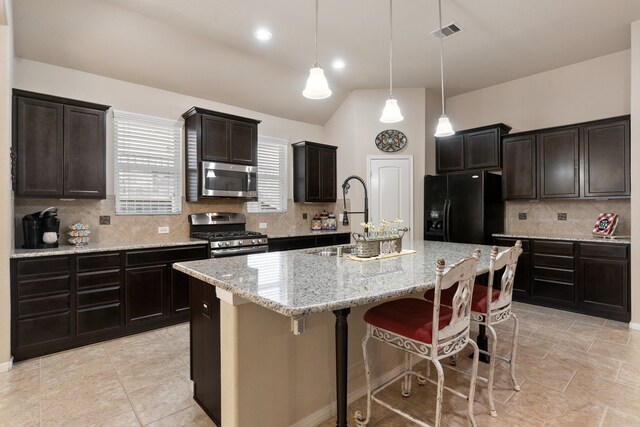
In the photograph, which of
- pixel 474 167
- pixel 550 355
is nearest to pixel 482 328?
pixel 550 355

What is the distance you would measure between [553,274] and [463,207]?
1385mm

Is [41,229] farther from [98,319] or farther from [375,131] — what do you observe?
[375,131]

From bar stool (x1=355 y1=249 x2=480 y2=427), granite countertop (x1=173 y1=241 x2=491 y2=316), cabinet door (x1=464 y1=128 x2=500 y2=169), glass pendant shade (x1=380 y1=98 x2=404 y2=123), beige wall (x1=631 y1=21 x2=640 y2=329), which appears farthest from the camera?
cabinet door (x1=464 y1=128 x2=500 y2=169)

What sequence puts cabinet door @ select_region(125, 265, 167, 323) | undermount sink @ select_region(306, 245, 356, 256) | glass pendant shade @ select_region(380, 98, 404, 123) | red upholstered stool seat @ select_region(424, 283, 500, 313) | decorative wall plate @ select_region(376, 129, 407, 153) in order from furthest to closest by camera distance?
decorative wall plate @ select_region(376, 129, 407, 153) < cabinet door @ select_region(125, 265, 167, 323) < glass pendant shade @ select_region(380, 98, 404, 123) < undermount sink @ select_region(306, 245, 356, 256) < red upholstered stool seat @ select_region(424, 283, 500, 313)

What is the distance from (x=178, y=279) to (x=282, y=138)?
288 cm

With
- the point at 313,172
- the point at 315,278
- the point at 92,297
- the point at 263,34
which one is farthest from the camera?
the point at 313,172

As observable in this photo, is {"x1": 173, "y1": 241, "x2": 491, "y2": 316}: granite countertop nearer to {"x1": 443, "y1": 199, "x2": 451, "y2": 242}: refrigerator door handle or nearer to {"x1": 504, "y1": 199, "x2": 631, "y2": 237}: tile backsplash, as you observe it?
{"x1": 443, "y1": 199, "x2": 451, "y2": 242}: refrigerator door handle

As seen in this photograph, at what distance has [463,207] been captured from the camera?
15.8 ft

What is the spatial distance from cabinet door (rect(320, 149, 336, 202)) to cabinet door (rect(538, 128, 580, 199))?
3061 mm

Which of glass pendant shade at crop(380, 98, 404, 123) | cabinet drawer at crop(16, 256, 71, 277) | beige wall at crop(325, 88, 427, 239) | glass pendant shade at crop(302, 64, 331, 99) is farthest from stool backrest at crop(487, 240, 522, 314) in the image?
cabinet drawer at crop(16, 256, 71, 277)

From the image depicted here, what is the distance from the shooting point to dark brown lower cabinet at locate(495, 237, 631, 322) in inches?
146

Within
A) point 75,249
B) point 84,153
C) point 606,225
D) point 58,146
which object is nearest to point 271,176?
point 84,153

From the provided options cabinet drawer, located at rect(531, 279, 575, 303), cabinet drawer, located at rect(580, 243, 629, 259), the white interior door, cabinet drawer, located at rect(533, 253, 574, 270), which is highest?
the white interior door

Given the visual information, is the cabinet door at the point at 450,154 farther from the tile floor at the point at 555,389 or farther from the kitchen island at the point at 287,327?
the kitchen island at the point at 287,327
